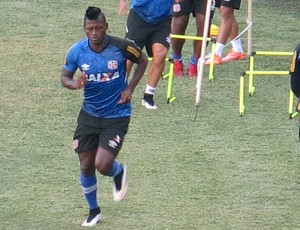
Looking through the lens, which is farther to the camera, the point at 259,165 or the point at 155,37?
the point at 155,37

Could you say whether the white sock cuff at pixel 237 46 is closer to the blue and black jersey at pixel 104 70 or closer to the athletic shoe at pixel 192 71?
the athletic shoe at pixel 192 71

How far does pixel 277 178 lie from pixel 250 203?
0.77m

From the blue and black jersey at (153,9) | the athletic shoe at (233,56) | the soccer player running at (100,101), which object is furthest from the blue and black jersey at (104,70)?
the athletic shoe at (233,56)

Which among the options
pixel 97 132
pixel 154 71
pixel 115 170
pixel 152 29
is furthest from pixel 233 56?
pixel 97 132

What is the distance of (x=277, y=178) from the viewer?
9.87 metres

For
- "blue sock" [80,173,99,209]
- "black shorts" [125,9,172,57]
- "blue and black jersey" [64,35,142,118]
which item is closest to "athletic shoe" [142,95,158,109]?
"black shorts" [125,9,172,57]

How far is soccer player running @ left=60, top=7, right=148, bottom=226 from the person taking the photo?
8.49 metres

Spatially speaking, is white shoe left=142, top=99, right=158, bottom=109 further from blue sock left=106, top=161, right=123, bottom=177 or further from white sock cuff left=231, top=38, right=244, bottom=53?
blue sock left=106, top=161, right=123, bottom=177

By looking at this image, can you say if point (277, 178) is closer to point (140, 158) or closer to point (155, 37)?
point (140, 158)

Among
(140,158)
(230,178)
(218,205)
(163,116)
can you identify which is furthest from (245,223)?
(163,116)

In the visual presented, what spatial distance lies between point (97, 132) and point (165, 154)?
78.7 inches

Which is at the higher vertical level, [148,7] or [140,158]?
[148,7]

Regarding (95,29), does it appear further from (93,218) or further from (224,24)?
(224,24)

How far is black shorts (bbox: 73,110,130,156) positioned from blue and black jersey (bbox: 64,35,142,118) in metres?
0.05
